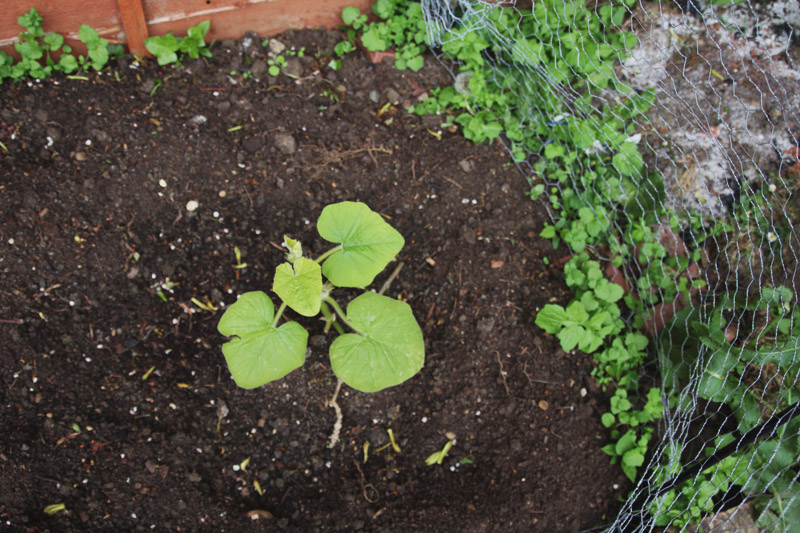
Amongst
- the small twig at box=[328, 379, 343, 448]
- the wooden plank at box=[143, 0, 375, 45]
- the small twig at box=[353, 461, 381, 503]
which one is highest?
the wooden plank at box=[143, 0, 375, 45]

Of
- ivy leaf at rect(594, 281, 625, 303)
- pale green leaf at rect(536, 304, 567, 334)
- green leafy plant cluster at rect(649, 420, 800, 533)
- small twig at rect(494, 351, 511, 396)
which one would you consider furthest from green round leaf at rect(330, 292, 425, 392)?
green leafy plant cluster at rect(649, 420, 800, 533)

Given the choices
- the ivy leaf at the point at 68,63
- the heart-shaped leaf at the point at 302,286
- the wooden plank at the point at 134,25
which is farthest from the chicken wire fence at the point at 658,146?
the ivy leaf at the point at 68,63

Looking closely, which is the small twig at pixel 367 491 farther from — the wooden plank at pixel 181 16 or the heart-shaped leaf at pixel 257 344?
the wooden plank at pixel 181 16

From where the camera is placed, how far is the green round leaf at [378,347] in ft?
6.62

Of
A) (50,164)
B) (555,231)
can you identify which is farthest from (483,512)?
(50,164)

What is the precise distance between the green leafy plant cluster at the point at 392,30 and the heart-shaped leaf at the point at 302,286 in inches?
48.5

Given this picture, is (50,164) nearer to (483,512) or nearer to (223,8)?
(223,8)

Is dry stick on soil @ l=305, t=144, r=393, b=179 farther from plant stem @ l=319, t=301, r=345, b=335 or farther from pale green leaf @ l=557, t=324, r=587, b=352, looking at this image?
pale green leaf @ l=557, t=324, r=587, b=352

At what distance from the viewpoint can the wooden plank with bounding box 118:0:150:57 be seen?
2457 millimetres

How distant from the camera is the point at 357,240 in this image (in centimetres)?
207

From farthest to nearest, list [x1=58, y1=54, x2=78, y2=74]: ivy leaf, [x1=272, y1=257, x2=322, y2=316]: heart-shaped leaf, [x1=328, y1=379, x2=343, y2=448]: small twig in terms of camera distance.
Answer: [x1=58, y1=54, x2=78, y2=74]: ivy leaf < [x1=328, y1=379, x2=343, y2=448]: small twig < [x1=272, y1=257, x2=322, y2=316]: heart-shaped leaf

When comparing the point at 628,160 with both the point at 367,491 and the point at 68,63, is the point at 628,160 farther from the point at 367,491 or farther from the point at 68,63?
the point at 68,63

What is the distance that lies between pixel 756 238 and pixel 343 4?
84.9 inches

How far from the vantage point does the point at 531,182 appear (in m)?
2.66
